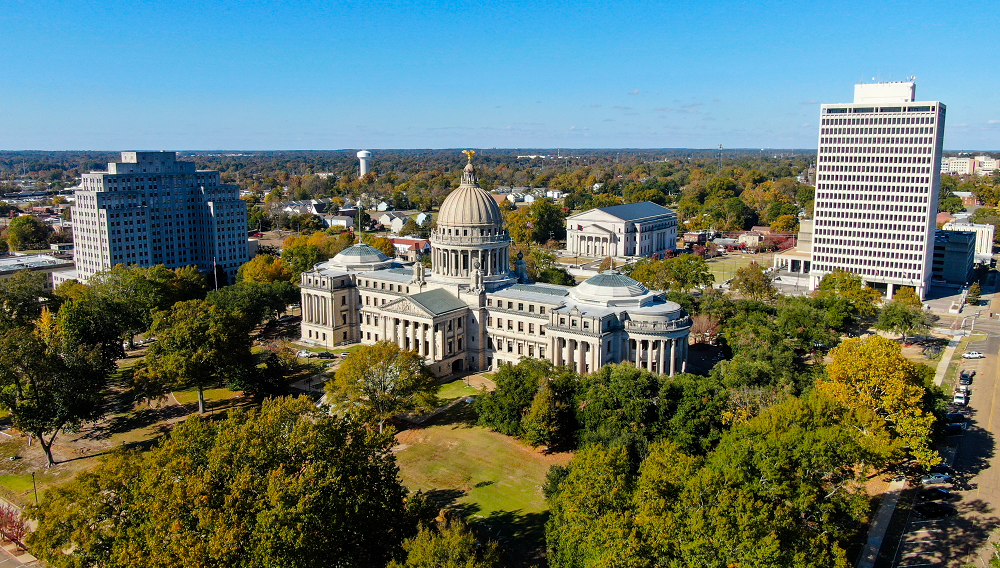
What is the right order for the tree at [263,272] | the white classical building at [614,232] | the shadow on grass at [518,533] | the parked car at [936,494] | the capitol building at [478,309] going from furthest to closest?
1. the white classical building at [614,232]
2. the tree at [263,272]
3. the capitol building at [478,309]
4. the parked car at [936,494]
5. the shadow on grass at [518,533]

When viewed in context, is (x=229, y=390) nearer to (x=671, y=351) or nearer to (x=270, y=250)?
(x=671, y=351)

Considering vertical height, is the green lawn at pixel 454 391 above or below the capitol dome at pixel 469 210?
below

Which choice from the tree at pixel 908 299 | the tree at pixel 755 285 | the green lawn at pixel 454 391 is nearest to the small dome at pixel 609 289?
the green lawn at pixel 454 391

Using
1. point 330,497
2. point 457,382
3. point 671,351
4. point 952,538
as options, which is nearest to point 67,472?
point 330,497

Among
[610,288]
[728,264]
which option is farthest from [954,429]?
[728,264]

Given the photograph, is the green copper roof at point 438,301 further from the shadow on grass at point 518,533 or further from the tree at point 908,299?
the tree at point 908,299

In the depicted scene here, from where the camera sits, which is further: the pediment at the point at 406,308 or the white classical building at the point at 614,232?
the white classical building at the point at 614,232
